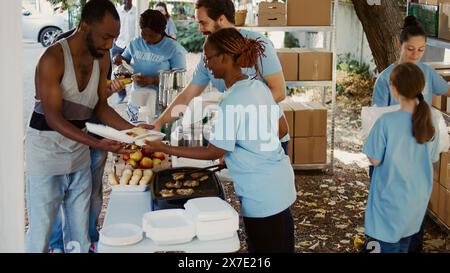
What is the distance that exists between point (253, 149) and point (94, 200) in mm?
1587

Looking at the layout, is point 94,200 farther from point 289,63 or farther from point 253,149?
point 289,63

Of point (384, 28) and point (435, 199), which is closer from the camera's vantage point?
point (435, 199)

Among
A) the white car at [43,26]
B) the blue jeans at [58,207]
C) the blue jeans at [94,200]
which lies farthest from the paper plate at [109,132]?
the white car at [43,26]

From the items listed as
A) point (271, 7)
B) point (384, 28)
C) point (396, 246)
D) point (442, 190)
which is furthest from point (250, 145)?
point (271, 7)

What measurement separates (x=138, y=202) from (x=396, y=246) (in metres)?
1.23

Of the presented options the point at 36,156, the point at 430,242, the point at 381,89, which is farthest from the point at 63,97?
the point at 430,242

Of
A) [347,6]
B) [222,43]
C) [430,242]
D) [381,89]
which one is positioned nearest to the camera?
[222,43]

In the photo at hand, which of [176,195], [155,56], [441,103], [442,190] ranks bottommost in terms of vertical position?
[442,190]

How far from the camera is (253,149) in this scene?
2566 millimetres

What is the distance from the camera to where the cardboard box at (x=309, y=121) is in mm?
5891

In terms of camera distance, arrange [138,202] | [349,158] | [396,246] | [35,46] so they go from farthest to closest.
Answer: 1. [35,46]
2. [349,158]
3. [396,246]
4. [138,202]

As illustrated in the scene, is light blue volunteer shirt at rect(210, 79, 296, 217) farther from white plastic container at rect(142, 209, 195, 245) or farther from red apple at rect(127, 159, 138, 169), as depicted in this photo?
red apple at rect(127, 159, 138, 169)

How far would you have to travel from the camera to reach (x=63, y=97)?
9.61ft
